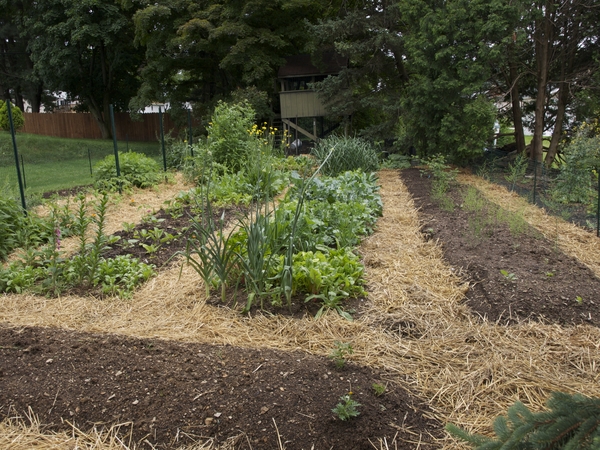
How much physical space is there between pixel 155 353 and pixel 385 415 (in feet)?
3.90

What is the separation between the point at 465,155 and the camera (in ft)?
34.1

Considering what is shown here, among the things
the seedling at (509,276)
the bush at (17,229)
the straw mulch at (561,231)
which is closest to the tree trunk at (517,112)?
the straw mulch at (561,231)

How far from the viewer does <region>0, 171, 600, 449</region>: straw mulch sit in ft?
7.52

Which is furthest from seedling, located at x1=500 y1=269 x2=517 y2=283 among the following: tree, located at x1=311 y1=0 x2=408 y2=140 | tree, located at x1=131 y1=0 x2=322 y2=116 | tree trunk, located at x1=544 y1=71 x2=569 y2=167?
tree, located at x1=131 y1=0 x2=322 y2=116

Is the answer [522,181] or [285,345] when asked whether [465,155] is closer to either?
[522,181]

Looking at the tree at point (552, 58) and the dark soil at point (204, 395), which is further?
the tree at point (552, 58)

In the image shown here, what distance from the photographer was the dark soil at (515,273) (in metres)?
3.01

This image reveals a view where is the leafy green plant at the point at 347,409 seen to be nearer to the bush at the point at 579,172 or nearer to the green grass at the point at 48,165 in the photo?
the green grass at the point at 48,165

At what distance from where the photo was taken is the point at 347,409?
1966mm

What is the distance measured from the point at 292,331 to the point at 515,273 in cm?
180

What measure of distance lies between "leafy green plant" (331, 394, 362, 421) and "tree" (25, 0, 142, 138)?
18.9 meters

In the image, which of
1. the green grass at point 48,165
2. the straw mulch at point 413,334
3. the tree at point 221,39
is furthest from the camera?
the tree at point 221,39

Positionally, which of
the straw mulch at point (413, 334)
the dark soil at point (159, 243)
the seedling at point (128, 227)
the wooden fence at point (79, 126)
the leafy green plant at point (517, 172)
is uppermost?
the wooden fence at point (79, 126)

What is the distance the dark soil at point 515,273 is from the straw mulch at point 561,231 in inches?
9.3
